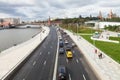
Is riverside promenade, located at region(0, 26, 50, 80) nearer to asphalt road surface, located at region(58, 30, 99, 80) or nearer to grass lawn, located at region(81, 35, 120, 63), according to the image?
asphalt road surface, located at region(58, 30, 99, 80)

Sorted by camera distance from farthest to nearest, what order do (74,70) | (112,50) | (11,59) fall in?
(112,50) → (11,59) → (74,70)

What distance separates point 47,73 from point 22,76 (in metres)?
4.37

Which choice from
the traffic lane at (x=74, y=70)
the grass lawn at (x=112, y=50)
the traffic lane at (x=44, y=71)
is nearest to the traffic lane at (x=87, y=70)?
the traffic lane at (x=74, y=70)

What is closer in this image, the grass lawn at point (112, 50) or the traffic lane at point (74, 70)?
the traffic lane at point (74, 70)

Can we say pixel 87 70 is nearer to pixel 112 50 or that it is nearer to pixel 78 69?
pixel 78 69

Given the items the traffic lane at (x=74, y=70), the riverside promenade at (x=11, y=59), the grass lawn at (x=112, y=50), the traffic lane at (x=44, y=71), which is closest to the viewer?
the traffic lane at (x=74, y=70)

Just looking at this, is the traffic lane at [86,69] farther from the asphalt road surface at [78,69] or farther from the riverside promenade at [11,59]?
the riverside promenade at [11,59]

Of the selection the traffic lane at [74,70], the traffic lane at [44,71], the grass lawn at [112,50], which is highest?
the grass lawn at [112,50]

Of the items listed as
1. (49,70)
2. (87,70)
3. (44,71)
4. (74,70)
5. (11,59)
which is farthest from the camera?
(11,59)

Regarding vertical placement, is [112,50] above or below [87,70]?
above

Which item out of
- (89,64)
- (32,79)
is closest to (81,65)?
(89,64)

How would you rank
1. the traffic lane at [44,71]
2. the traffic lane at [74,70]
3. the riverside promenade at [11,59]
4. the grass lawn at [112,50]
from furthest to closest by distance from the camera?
1. the grass lawn at [112,50]
2. the riverside promenade at [11,59]
3. the traffic lane at [44,71]
4. the traffic lane at [74,70]

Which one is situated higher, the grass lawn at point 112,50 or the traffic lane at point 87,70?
the grass lawn at point 112,50

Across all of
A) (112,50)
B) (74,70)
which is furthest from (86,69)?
(112,50)
